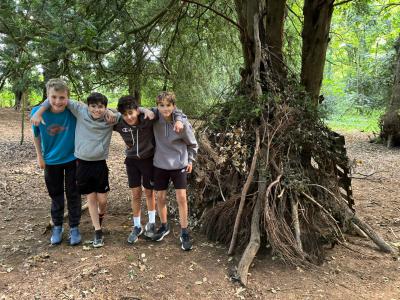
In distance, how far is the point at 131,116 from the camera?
11.5ft

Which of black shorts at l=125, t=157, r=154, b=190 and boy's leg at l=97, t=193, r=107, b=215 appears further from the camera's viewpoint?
boy's leg at l=97, t=193, r=107, b=215

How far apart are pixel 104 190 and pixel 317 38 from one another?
9.18 feet

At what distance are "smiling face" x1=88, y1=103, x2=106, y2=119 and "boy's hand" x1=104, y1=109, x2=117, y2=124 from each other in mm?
38

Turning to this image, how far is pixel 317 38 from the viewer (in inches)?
167

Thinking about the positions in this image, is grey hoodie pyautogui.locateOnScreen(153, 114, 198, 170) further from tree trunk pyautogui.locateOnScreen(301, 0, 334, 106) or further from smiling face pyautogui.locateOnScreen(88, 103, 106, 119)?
tree trunk pyautogui.locateOnScreen(301, 0, 334, 106)

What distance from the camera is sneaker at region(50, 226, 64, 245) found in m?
3.75

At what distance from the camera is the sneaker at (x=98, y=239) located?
3652mm

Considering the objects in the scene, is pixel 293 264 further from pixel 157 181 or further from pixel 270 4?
pixel 270 4

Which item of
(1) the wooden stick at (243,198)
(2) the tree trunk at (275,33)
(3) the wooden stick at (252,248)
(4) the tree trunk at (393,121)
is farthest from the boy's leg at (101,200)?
(4) the tree trunk at (393,121)

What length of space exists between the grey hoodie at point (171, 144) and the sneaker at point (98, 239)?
87 centimetres

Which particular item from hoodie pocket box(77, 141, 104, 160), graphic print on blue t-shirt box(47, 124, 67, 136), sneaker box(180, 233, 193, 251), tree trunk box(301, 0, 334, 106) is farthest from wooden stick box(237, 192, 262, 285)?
graphic print on blue t-shirt box(47, 124, 67, 136)

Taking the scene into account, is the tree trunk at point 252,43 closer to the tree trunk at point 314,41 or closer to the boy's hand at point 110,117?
the tree trunk at point 314,41

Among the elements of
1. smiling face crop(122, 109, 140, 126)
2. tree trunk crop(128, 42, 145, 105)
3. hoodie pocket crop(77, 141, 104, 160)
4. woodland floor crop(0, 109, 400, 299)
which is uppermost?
tree trunk crop(128, 42, 145, 105)

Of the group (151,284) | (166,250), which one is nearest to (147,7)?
(166,250)
